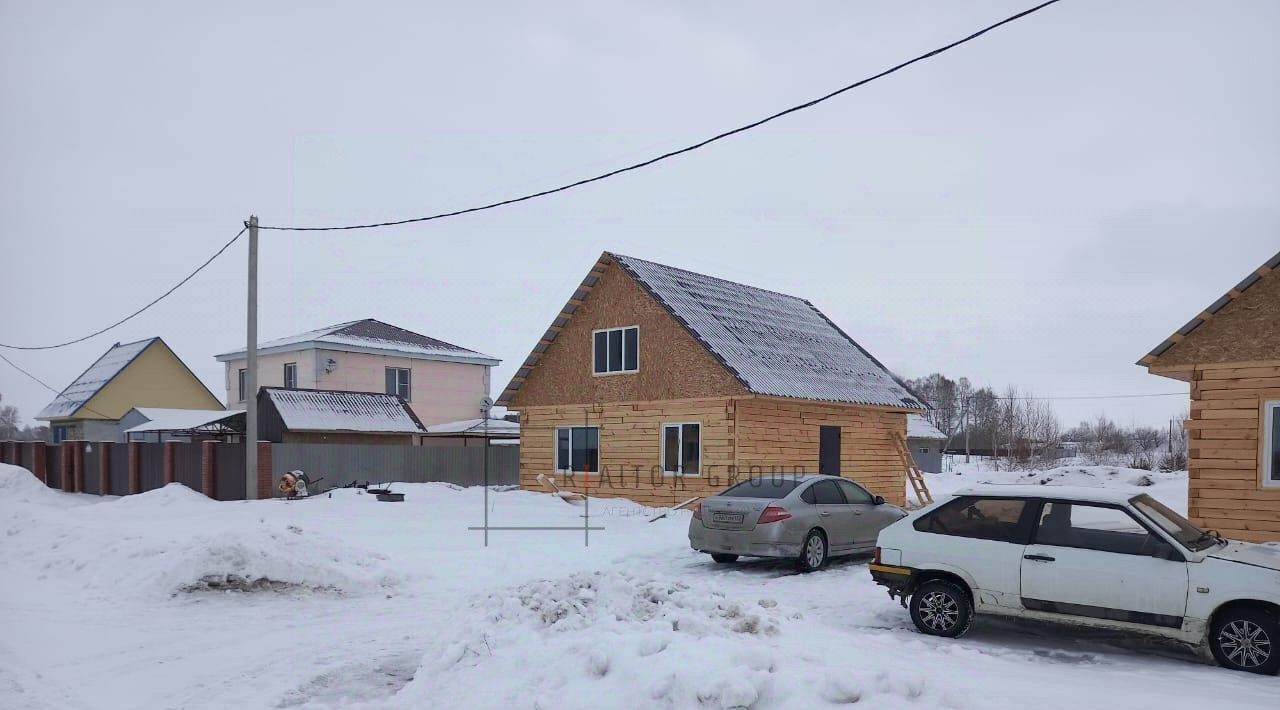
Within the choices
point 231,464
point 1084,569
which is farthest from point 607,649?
point 231,464

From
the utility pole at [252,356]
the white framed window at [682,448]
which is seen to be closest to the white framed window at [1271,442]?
the white framed window at [682,448]

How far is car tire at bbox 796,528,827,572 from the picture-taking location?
13.2 m

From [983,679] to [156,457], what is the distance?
2737 cm

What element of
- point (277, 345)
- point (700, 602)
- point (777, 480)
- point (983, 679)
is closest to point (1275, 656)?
point (983, 679)

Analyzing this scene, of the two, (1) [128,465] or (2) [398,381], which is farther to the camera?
(2) [398,381]

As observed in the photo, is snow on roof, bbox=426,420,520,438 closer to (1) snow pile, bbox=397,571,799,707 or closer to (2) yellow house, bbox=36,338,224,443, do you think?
(2) yellow house, bbox=36,338,224,443

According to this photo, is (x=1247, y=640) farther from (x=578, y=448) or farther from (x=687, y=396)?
(x=578, y=448)

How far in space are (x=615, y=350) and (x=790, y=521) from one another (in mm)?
11615

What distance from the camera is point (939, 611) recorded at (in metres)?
9.19

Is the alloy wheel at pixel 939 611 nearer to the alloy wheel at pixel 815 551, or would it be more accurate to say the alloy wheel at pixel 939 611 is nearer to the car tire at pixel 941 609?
the car tire at pixel 941 609

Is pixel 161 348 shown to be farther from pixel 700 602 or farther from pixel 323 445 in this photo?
pixel 700 602

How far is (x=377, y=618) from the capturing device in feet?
33.4

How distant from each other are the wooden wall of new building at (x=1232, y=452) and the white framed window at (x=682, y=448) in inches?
408

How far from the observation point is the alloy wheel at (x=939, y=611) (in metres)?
9.11
